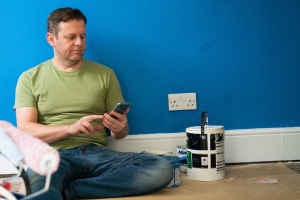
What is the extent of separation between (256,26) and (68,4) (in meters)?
1.02

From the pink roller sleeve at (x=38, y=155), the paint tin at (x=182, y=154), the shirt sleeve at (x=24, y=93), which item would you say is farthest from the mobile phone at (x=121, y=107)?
the pink roller sleeve at (x=38, y=155)

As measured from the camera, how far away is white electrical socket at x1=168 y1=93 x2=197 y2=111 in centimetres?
254

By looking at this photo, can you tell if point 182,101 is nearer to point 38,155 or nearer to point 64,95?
point 64,95

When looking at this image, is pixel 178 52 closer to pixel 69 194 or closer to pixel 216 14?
pixel 216 14

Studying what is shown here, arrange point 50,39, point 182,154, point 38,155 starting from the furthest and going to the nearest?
1. point 182,154
2. point 50,39
3. point 38,155

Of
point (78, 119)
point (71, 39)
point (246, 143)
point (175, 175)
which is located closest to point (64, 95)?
point (78, 119)

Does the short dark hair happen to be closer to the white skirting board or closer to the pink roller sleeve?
the white skirting board

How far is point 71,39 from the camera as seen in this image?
7.30 ft

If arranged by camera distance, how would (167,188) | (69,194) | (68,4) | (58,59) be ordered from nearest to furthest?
1. (69,194)
2. (167,188)
3. (58,59)
4. (68,4)

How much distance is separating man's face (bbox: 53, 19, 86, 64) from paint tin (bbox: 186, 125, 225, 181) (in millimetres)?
670

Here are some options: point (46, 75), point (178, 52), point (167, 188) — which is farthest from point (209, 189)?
point (46, 75)

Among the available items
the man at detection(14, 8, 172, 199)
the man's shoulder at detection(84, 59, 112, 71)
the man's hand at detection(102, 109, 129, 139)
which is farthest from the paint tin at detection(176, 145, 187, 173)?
the man's shoulder at detection(84, 59, 112, 71)

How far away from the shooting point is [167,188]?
2170 mm

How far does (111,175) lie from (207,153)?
50 centimetres
